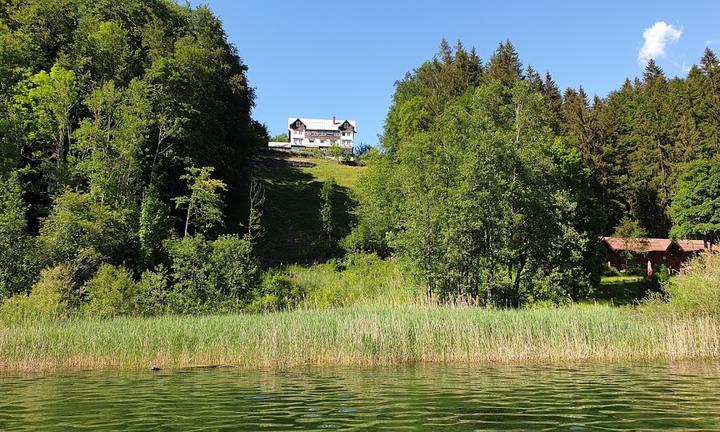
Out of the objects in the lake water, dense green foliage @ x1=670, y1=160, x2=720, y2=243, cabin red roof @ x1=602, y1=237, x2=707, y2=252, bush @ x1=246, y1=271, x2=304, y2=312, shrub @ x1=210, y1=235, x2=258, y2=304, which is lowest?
the lake water

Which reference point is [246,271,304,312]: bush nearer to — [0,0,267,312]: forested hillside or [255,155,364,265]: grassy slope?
[0,0,267,312]: forested hillside

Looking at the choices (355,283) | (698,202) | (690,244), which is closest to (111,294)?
(355,283)

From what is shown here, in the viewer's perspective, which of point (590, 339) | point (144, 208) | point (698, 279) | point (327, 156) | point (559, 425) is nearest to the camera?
point (559, 425)

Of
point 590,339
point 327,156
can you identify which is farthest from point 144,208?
point 327,156

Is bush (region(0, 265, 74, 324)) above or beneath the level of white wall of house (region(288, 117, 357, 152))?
beneath

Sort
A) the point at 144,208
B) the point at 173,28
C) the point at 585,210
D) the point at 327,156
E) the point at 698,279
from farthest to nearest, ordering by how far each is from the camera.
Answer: the point at 327,156 → the point at 173,28 → the point at 585,210 → the point at 144,208 → the point at 698,279

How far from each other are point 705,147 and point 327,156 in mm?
50599

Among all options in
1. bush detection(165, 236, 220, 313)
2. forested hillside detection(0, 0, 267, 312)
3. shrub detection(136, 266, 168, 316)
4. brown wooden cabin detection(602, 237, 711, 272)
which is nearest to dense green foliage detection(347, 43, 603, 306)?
bush detection(165, 236, 220, 313)

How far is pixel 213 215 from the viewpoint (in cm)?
3356

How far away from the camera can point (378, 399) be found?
9383 mm

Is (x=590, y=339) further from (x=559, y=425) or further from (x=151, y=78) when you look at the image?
(x=151, y=78)

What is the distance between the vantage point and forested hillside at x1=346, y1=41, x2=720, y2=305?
27.4 m

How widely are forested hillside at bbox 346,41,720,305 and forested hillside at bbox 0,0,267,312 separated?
36.0ft

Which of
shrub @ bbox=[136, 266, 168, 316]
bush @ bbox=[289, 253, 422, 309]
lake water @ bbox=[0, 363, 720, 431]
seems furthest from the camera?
shrub @ bbox=[136, 266, 168, 316]
